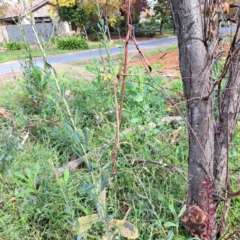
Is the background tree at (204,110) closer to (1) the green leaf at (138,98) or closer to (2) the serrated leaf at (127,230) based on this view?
(2) the serrated leaf at (127,230)

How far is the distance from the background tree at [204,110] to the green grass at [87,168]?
150 millimetres

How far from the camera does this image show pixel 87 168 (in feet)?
5.87

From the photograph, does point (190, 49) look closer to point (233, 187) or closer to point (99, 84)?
point (233, 187)

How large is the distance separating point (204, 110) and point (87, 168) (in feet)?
3.26

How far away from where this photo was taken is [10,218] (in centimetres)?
147

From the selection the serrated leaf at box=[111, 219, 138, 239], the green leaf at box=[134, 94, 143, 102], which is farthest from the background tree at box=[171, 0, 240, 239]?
the green leaf at box=[134, 94, 143, 102]

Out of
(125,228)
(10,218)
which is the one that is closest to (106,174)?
(125,228)

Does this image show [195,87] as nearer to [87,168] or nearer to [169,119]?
[87,168]

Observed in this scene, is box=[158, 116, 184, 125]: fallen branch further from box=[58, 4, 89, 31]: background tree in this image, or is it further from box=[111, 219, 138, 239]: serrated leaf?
box=[58, 4, 89, 31]: background tree

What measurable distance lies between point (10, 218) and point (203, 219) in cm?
111

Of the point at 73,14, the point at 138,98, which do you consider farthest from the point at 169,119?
the point at 73,14

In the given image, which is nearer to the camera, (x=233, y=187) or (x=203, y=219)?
(x=203, y=219)

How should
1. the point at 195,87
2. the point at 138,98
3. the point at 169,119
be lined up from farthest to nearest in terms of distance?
the point at 138,98 → the point at 169,119 → the point at 195,87

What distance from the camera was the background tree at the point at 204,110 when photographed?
1.02 m
